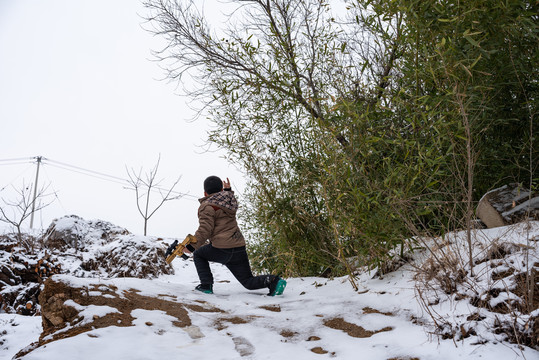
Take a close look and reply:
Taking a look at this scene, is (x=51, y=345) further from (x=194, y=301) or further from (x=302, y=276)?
(x=302, y=276)

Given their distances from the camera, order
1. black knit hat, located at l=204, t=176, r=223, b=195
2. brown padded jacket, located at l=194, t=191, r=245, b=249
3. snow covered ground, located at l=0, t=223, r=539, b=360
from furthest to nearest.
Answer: black knit hat, located at l=204, t=176, r=223, b=195 < brown padded jacket, located at l=194, t=191, r=245, b=249 < snow covered ground, located at l=0, t=223, r=539, b=360

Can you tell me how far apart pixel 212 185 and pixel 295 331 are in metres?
2.15

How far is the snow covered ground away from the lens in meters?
2.13

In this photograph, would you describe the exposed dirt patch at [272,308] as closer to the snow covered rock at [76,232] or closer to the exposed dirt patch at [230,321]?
the exposed dirt patch at [230,321]

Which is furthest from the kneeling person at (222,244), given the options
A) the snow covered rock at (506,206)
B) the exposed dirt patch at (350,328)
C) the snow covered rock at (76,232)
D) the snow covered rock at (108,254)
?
the snow covered rock at (76,232)

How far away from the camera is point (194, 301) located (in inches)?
145

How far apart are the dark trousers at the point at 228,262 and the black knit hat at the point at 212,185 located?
0.65 m

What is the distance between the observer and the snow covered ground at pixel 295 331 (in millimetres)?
2131

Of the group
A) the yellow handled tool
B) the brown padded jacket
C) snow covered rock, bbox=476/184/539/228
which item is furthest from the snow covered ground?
the brown padded jacket

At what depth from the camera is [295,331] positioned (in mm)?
2830

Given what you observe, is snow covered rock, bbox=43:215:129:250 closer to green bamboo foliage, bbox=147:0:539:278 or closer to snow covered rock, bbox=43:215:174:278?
snow covered rock, bbox=43:215:174:278

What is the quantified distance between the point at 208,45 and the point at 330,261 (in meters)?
3.36

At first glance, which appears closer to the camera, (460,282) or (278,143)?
(460,282)

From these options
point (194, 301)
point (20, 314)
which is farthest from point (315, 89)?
point (20, 314)
